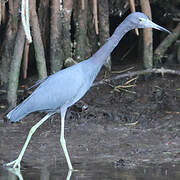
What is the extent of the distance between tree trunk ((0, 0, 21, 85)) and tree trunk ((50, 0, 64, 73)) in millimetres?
508

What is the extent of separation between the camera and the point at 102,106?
27.2 feet

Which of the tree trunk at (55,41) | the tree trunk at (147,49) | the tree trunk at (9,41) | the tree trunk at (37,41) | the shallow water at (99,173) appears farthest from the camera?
the tree trunk at (147,49)

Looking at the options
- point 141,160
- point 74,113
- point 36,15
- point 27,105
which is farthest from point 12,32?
point 141,160

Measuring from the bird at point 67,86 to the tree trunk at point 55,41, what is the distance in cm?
172

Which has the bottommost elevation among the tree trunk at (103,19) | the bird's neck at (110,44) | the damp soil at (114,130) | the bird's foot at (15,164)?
the bird's foot at (15,164)

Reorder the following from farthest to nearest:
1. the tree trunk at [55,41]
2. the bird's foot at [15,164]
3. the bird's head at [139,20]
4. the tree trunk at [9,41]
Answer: the tree trunk at [55,41], the tree trunk at [9,41], the bird's head at [139,20], the bird's foot at [15,164]

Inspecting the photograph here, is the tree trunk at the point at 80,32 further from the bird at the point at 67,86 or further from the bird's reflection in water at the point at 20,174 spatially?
the bird's reflection in water at the point at 20,174

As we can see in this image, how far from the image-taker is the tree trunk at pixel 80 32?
28.4 feet

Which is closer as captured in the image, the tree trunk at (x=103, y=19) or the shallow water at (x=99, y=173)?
the shallow water at (x=99, y=173)

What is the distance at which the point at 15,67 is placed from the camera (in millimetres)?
8156

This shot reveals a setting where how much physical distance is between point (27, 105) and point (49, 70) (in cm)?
227

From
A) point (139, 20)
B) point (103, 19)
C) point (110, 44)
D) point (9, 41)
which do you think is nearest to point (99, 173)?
point (110, 44)

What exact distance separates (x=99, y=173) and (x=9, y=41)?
3.20 metres

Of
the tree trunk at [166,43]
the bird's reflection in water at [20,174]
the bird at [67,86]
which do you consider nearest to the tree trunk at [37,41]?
the bird at [67,86]
